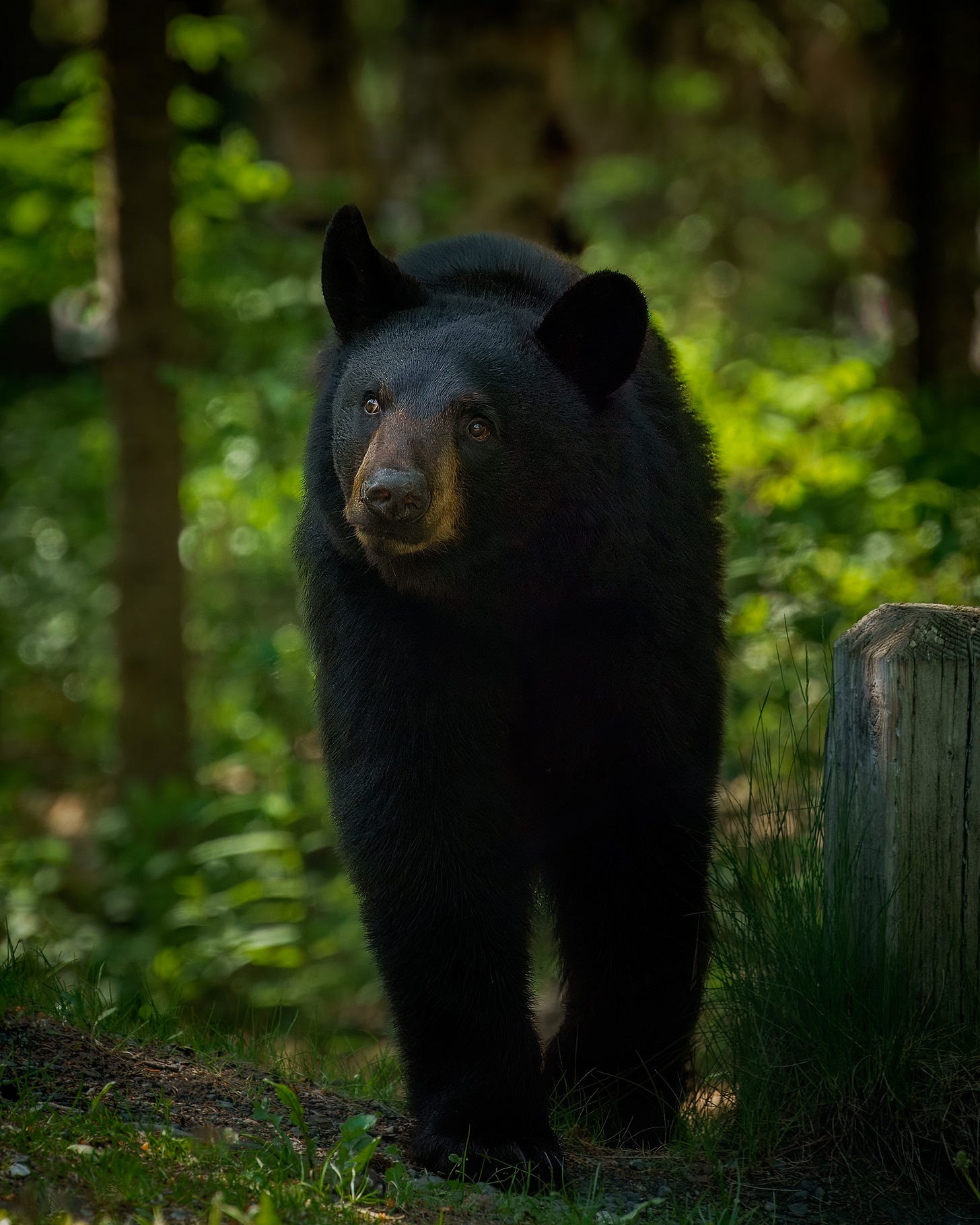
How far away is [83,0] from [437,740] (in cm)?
1184

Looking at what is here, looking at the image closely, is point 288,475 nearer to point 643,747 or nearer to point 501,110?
point 501,110

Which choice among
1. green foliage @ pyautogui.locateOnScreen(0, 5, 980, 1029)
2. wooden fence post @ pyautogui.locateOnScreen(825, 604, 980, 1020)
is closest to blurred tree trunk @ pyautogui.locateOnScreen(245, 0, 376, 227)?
green foliage @ pyautogui.locateOnScreen(0, 5, 980, 1029)

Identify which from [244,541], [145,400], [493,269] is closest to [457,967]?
[493,269]

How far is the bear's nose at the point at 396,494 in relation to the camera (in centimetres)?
292

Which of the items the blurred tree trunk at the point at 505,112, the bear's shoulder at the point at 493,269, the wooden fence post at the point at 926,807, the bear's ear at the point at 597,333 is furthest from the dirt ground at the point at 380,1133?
the blurred tree trunk at the point at 505,112

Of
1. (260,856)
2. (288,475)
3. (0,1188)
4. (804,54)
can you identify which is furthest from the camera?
(804,54)

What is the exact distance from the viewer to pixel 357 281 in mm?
3357

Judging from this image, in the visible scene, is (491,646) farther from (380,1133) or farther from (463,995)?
(380,1133)

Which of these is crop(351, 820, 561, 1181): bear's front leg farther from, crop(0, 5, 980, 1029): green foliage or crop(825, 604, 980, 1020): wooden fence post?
crop(0, 5, 980, 1029): green foliage

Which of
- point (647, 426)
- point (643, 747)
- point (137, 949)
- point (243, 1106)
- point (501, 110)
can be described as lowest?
point (137, 949)

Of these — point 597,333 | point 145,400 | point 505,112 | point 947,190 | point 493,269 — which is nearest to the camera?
point 597,333

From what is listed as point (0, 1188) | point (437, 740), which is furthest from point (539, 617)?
point (0, 1188)

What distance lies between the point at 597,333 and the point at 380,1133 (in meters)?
1.95

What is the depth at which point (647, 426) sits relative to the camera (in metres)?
3.45
